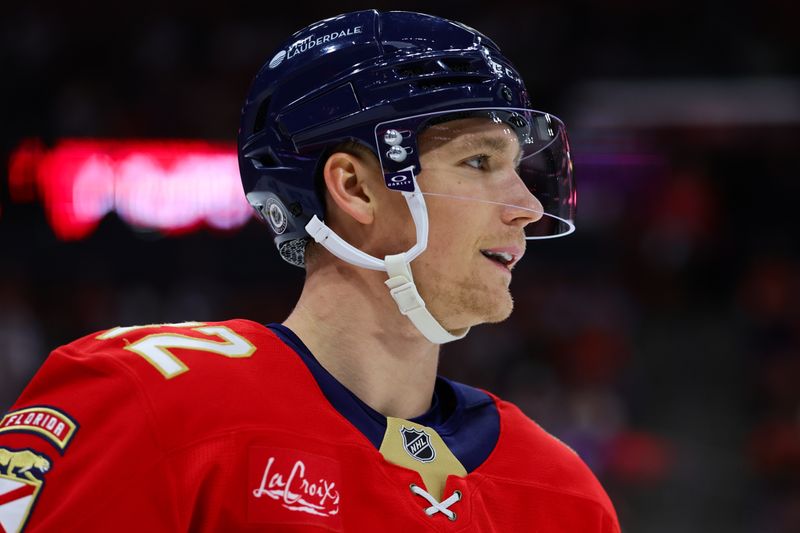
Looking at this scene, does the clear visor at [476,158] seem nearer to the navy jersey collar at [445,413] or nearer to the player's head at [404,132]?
the player's head at [404,132]

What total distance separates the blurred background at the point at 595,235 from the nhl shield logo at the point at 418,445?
5.31m

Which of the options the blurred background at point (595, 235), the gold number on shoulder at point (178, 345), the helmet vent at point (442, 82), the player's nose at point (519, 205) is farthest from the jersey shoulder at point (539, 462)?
the blurred background at point (595, 235)

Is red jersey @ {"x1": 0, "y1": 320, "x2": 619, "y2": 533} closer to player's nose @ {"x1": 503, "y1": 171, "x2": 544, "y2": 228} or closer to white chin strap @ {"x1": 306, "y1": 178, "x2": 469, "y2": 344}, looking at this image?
white chin strap @ {"x1": 306, "y1": 178, "x2": 469, "y2": 344}

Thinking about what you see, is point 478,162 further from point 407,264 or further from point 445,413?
point 445,413

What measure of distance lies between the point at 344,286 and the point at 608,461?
552 centimetres

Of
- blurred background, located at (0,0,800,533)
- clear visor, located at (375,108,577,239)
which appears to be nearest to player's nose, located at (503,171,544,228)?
clear visor, located at (375,108,577,239)

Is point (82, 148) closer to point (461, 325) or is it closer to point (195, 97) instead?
point (195, 97)

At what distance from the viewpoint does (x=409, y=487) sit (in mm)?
1745

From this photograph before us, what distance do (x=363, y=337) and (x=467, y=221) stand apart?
0.28 meters

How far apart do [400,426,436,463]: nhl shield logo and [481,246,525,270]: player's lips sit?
34 cm

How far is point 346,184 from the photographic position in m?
1.90

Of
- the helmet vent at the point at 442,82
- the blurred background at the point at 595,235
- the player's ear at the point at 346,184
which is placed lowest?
the blurred background at the point at 595,235

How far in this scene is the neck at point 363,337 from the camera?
1881 millimetres

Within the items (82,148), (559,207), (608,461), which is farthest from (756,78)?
(559,207)
